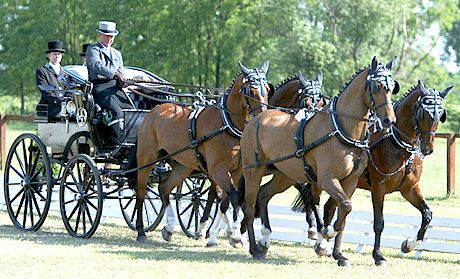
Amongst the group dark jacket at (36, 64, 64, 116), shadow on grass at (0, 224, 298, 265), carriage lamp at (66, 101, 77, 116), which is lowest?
shadow on grass at (0, 224, 298, 265)

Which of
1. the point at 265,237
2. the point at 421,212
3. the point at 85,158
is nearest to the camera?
the point at 265,237

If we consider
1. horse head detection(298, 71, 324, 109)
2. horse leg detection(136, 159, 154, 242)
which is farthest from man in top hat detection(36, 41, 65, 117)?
horse head detection(298, 71, 324, 109)

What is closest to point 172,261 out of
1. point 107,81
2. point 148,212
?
point 107,81

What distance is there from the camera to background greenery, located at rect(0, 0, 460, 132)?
40.0m

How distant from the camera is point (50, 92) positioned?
40.4 ft

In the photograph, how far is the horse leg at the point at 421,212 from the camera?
403 inches

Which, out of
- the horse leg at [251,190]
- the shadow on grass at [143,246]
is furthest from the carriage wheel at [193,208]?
the horse leg at [251,190]

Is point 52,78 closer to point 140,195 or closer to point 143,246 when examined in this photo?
point 140,195

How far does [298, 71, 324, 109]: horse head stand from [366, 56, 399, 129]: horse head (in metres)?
1.64

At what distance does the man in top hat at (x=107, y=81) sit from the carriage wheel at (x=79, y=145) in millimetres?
490

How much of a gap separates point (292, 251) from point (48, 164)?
10.5 ft

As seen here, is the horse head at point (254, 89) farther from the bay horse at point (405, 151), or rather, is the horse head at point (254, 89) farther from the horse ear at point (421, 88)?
the horse ear at point (421, 88)

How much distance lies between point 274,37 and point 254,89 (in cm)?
3256

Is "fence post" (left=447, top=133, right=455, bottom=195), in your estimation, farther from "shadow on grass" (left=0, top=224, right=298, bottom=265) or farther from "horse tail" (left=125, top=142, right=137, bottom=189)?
"horse tail" (left=125, top=142, right=137, bottom=189)
